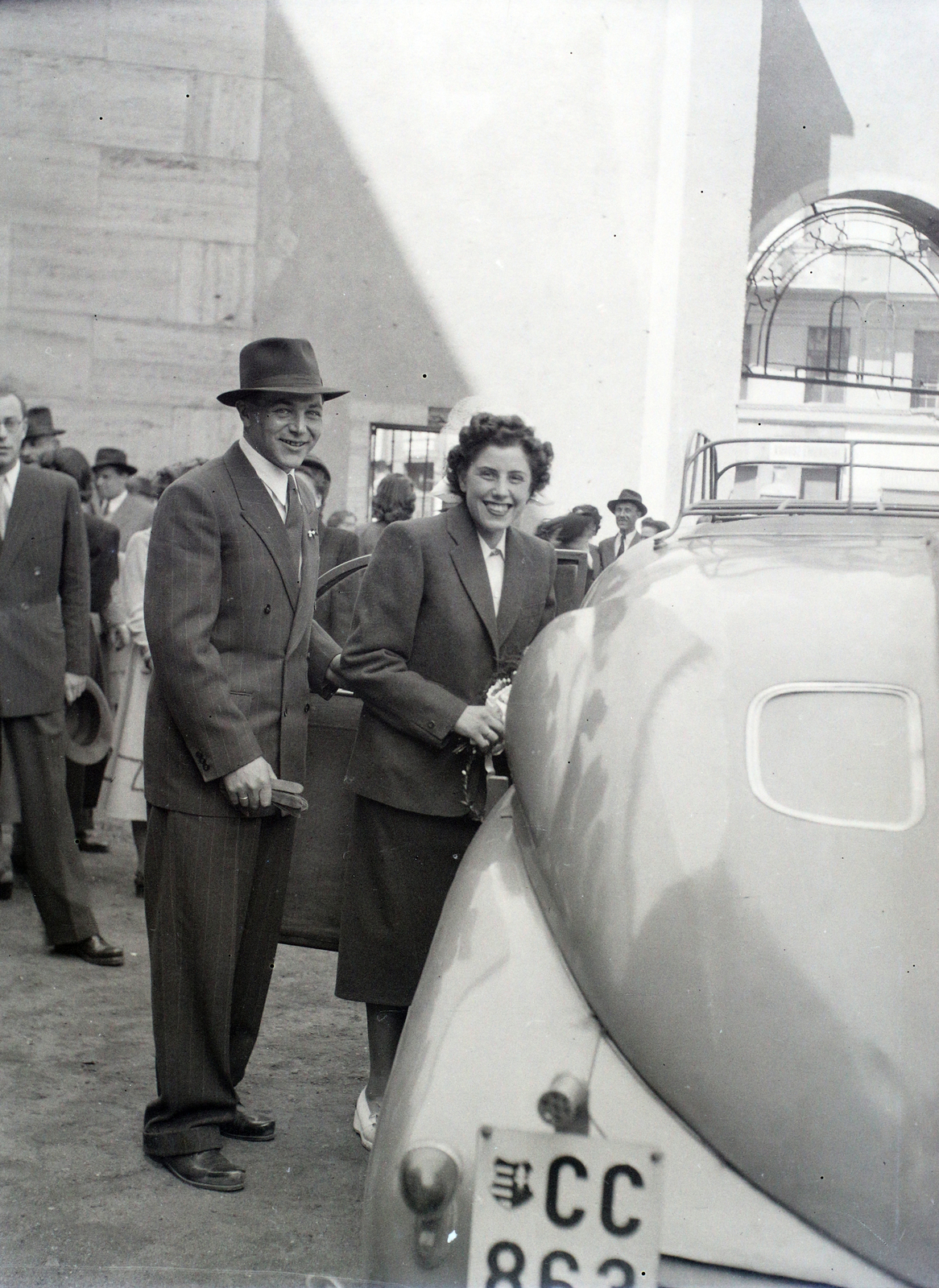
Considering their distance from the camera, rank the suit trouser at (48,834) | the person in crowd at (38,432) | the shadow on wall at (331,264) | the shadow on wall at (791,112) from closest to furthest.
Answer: the suit trouser at (48,834) → the person in crowd at (38,432) → the shadow on wall at (331,264) → the shadow on wall at (791,112)

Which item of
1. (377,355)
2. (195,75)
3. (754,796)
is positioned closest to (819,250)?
(377,355)

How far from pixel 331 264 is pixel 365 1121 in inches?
403

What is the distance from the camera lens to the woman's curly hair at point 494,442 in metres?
3.65

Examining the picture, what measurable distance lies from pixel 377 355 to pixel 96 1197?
34.2 ft

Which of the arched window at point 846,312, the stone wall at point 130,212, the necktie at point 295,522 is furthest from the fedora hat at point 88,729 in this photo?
the arched window at point 846,312

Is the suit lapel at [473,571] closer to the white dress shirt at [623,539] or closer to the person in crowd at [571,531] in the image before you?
the person in crowd at [571,531]

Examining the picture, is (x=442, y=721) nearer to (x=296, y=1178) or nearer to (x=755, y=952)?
(x=296, y=1178)

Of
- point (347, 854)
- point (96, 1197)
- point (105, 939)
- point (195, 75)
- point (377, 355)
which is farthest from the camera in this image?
point (377, 355)

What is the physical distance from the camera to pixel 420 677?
11.4ft

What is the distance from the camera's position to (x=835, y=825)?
1990mm

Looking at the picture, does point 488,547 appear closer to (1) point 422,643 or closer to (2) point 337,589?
(1) point 422,643

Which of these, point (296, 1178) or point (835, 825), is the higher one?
point (835, 825)

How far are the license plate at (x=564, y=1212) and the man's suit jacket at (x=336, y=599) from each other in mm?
3913

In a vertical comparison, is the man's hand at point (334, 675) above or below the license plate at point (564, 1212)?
above
